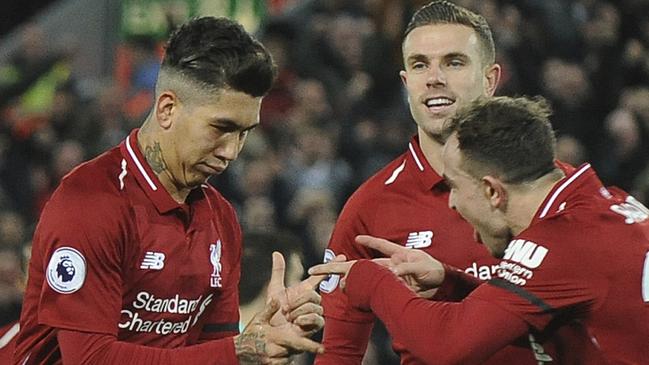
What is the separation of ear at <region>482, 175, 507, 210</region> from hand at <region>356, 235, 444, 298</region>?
0.33 meters

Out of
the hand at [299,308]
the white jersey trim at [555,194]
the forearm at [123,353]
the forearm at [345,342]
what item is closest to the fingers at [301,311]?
the hand at [299,308]

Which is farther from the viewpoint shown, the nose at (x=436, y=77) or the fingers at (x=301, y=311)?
the nose at (x=436, y=77)

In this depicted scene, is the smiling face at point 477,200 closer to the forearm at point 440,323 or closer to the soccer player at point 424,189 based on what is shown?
the forearm at point 440,323

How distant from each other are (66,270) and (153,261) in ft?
0.90

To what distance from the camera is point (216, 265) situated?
160 inches

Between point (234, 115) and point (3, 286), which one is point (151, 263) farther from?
point (3, 286)

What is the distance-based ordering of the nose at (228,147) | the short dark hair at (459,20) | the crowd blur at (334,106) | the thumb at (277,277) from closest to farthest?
the thumb at (277,277), the nose at (228,147), the short dark hair at (459,20), the crowd blur at (334,106)

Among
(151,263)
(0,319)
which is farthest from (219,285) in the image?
(0,319)

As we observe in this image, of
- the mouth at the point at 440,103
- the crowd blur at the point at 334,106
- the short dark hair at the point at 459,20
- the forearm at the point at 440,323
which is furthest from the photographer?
the crowd blur at the point at 334,106

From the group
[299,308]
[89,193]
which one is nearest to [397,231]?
[299,308]

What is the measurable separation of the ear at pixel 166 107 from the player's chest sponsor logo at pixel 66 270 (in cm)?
46

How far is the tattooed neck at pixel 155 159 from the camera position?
12.9 ft

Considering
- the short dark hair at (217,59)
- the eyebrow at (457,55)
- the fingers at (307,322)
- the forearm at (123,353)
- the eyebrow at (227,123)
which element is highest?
the short dark hair at (217,59)

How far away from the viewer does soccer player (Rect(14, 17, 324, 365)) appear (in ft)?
11.9
